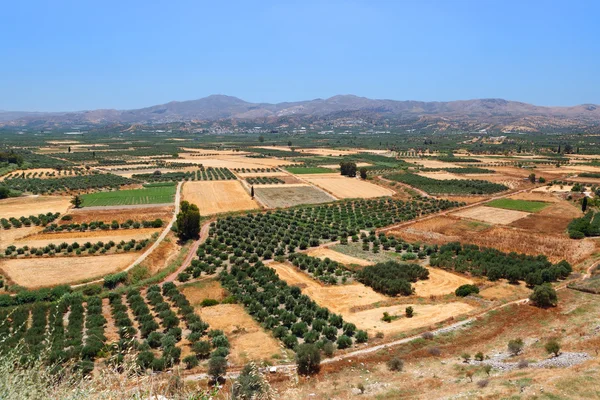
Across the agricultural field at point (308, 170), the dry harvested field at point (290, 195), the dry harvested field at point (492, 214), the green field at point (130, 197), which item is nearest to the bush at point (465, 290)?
the dry harvested field at point (492, 214)

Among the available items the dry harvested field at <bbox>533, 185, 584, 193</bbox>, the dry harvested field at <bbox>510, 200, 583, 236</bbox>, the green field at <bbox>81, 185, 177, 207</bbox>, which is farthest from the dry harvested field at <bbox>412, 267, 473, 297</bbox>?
the dry harvested field at <bbox>533, 185, 584, 193</bbox>

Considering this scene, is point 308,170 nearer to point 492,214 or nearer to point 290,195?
point 290,195

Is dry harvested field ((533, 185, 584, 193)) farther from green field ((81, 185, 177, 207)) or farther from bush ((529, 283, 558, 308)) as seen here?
green field ((81, 185, 177, 207))

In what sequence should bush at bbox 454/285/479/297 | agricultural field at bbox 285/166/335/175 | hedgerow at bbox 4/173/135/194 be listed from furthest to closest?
agricultural field at bbox 285/166/335/175
hedgerow at bbox 4/173/135/194
bush at bbox 454/285/479/297

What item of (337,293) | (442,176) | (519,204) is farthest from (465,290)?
(442,176)

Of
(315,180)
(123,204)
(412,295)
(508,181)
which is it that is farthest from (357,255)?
(508,181)

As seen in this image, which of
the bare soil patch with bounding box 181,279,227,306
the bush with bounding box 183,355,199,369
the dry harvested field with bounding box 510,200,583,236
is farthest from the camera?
the dry harvested field with bounding box 510,200,583,236

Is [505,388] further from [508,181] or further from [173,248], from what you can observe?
[508,181]

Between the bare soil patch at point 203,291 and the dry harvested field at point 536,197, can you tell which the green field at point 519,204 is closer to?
the dry harvested field at point 536,197
